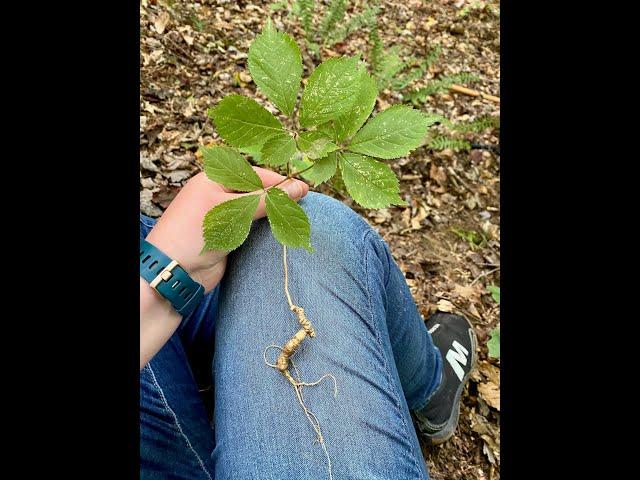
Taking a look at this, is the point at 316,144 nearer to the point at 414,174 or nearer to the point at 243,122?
the point at 243,122

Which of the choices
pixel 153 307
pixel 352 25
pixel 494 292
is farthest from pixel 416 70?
pixel 153 307

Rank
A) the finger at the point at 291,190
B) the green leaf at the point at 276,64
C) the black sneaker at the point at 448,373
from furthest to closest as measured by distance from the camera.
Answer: the black sneaker at the point at 448,373, the finger at the point at 291,190, the green leaf at the point at 276,64

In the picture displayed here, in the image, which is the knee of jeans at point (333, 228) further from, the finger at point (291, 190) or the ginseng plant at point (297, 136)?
the ginseng plant at point (297, 136)

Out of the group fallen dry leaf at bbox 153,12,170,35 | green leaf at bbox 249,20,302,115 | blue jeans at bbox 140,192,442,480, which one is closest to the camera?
green leaf at bbox 249,20,302,115

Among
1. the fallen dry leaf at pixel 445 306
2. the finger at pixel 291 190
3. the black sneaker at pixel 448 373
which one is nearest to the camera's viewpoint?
the finger at pixel 291 190

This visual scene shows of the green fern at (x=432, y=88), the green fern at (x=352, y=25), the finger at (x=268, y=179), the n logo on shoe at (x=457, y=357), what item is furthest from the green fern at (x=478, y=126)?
the finger at (x=268, y=179)

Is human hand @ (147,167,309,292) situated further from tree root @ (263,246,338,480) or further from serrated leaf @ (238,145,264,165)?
tree root @ (263,246,338,480)

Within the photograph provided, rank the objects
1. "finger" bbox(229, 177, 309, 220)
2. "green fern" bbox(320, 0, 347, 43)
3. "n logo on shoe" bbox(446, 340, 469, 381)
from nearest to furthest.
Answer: "finger" bbox(229, 177, 309, 220) → "n logo on shoe" bbox(446, 340, 469, 381) → "green fern" bbox(320, 0, 347, 43)

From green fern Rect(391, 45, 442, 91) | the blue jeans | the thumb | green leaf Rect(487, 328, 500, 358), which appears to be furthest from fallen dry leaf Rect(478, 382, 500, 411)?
green fern Rect(391, 45, 442, 91)
